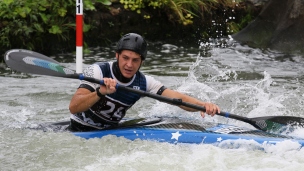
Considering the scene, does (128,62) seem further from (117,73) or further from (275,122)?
(275,122)

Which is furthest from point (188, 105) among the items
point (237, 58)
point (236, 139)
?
point (237, 58)

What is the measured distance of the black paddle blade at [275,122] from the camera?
589 centimetres

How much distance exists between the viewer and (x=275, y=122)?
19.6 feet

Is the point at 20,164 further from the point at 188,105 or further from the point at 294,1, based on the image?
the point at 294,1

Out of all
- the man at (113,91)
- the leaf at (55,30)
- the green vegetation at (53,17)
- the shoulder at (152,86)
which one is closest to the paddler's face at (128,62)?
the man at (113,91)

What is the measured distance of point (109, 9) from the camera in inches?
468

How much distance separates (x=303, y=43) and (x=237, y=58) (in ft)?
4.55

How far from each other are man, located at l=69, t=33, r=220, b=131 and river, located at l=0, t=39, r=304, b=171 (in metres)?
0.22

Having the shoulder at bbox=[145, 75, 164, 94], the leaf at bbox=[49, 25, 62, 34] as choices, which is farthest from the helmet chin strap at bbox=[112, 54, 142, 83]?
the leaf at bbox=[49, 25, 62, 34]

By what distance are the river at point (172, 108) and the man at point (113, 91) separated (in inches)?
8.5

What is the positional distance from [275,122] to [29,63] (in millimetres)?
2382

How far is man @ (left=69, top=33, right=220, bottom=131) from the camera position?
5195 mm

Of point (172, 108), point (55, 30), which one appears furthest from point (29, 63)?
point (55, 30)

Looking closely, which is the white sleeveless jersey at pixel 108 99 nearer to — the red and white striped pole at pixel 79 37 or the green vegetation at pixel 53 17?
the red and white striped pole at pixel 79 37
